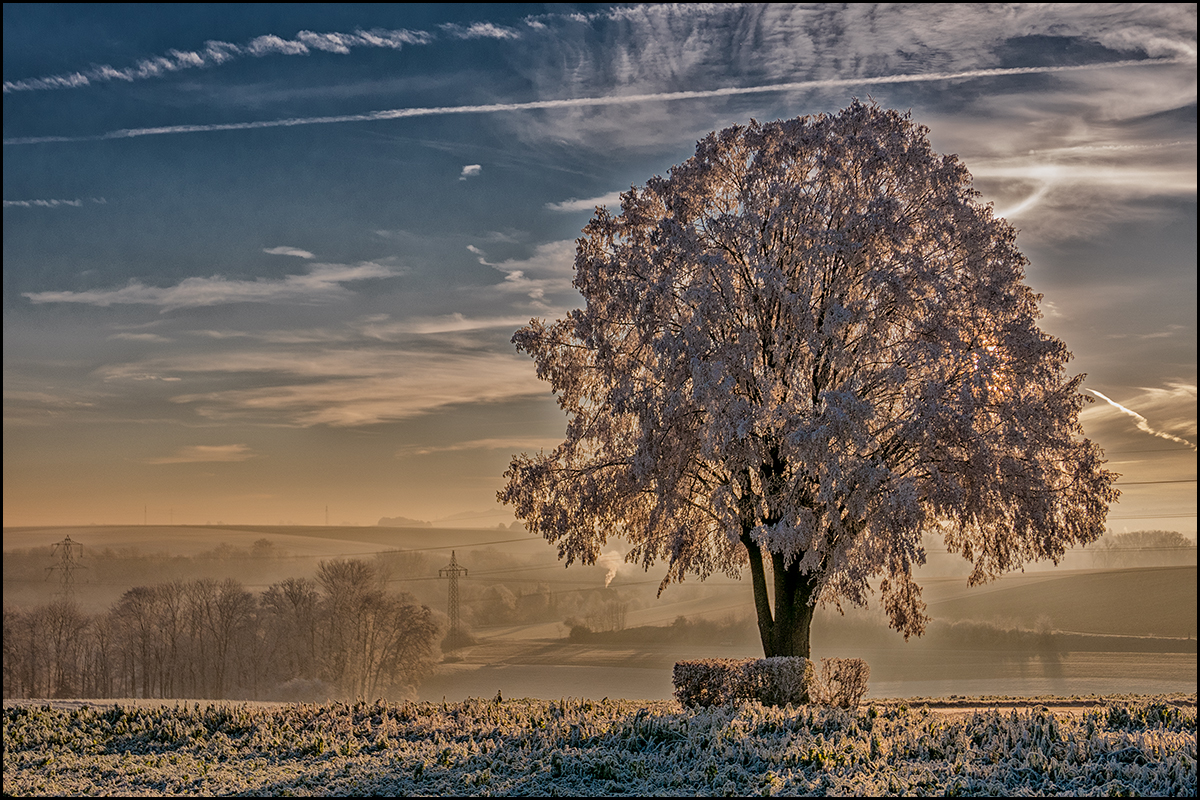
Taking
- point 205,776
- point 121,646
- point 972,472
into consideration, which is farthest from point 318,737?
point 121,646

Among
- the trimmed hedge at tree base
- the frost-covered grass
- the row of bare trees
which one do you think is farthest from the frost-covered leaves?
the row of bare trees

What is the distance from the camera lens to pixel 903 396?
52.8ft

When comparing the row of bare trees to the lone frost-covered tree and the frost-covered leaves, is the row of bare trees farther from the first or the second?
the frost-covered leaves

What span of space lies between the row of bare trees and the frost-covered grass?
30696 millimetres

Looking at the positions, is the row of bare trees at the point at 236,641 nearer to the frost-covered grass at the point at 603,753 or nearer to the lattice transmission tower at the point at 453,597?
the lattice transmission tower at the point at 453,597

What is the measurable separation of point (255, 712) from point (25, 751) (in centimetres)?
306

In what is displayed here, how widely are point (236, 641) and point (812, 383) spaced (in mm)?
36815

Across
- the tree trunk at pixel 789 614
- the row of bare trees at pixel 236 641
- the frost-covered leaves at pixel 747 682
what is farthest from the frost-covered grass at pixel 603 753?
the row of bare trees at pixel 236 641

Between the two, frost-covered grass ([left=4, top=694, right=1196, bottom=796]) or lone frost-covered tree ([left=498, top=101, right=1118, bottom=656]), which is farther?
lone frost-covered tree ([left=498, top=101, right=1118, bottom=656])

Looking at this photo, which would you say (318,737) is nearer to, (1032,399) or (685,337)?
(685,337)

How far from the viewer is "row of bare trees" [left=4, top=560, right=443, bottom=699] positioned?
4144 centimetres

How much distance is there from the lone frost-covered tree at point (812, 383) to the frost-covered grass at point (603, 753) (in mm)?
3699

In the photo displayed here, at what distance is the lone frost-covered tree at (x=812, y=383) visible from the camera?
14805mm

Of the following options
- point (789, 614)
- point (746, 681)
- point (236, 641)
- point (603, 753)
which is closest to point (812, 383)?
point (789, 614)
